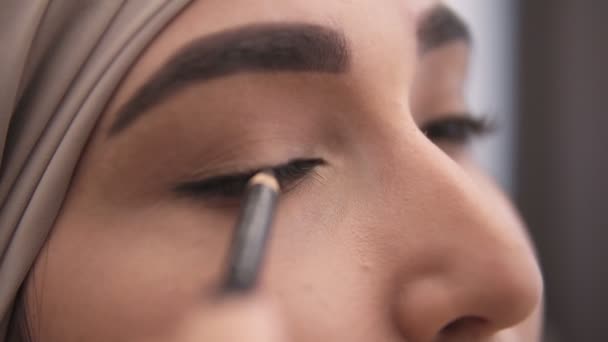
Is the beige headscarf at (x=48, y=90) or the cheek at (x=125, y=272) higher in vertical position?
the beige headscarf at (x=48, y=90)

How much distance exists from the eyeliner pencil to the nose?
0.40 ft

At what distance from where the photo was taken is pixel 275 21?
496 mm

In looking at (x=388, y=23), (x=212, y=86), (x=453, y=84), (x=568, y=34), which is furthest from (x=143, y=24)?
(x=568, y=34)

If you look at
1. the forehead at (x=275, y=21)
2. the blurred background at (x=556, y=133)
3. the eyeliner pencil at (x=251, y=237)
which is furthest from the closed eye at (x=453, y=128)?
the blurred background at (x=556, y=133)

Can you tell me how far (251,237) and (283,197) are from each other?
0.46ft

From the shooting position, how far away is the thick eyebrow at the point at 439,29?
59cm

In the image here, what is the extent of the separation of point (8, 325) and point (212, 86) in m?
0.29

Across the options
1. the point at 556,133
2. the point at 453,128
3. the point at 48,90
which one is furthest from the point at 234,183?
the point at 556,133

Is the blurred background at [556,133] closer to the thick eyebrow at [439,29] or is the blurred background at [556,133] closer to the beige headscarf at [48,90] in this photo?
the thick eyebrow at [439,29]

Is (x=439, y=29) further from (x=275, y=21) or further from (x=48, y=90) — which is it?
(x=48, y=90)

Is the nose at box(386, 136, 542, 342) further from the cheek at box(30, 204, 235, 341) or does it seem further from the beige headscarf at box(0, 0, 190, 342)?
the beige headscarf at box(0, 0, 190, 342)

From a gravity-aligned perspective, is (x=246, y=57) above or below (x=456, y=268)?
above

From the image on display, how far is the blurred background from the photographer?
1374 mm

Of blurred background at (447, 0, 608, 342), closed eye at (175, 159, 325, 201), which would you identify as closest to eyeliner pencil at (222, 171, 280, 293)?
closed eye at (175, 159, 325, 201)
